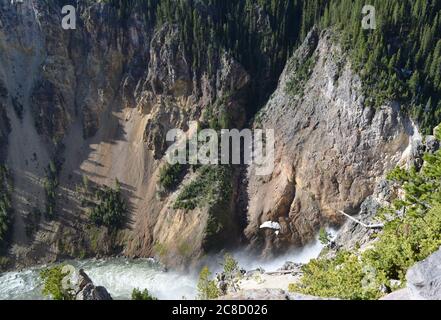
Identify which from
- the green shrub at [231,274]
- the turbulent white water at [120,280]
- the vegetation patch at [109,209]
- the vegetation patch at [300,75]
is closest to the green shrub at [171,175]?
the vegetation patch at [109,209]

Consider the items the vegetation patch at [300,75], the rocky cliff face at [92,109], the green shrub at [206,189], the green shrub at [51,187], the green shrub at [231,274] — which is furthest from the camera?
the green shrub at [51,187]

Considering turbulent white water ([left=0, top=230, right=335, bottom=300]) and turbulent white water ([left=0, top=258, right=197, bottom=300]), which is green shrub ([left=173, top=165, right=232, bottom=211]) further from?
turbulent white water ([left=0, top=258, right=197, bottom=300])

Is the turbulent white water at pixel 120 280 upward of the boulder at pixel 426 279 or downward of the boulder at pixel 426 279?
downward

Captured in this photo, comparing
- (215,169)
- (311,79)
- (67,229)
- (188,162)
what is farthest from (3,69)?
(311,79)

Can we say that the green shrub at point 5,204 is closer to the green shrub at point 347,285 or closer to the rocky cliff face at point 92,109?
the rocky cliff face at point 92,109

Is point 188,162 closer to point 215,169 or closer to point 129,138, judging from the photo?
point 215,169

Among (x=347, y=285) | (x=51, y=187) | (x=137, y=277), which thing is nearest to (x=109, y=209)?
(x=51, y=187)
